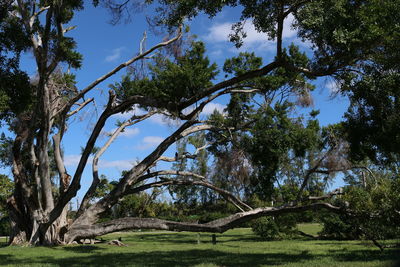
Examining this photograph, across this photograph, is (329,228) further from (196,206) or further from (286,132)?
(196,206)

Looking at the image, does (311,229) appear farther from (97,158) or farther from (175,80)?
(175,80)

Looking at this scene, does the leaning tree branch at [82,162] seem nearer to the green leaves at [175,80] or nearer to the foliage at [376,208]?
the green leaves at [175,80]

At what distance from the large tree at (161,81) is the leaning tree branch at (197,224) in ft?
0.13

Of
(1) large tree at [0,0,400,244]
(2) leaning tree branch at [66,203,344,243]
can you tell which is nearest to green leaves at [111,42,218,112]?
(1) large tree at [0,0,400,244]

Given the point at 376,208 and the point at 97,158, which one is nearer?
the point at 376,208

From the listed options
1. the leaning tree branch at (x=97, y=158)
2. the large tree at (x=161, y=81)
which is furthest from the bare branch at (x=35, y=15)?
the leaning tree branch at (x=97, y=158)

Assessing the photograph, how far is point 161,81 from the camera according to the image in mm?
16766

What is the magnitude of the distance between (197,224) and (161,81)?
623 cm

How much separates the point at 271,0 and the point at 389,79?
11.5 ft

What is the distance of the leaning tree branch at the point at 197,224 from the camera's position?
13680 millimetres

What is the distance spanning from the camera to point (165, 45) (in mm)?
18641

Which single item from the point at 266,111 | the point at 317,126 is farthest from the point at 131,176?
the point at 317,126

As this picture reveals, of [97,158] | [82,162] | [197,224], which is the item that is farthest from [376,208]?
[97,158]

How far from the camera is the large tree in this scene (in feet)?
31.5
